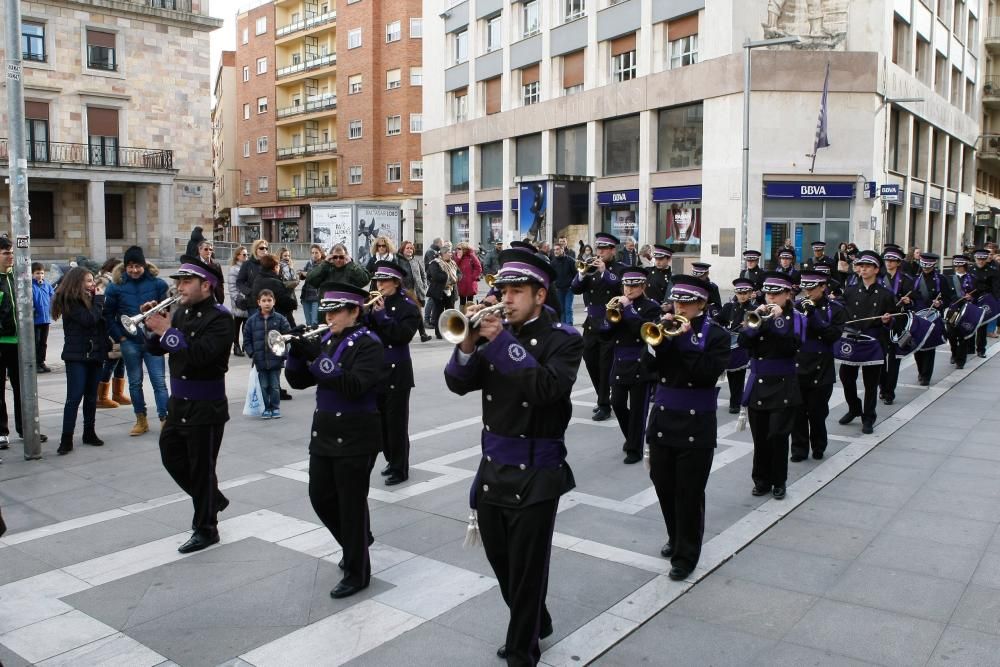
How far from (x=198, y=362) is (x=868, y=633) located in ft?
15.4

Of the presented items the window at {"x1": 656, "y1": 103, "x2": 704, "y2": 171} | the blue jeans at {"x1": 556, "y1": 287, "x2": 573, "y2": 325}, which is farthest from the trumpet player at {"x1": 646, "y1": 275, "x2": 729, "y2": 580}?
the window at {"x1": 656, "y1": 103, "x2": 704, "y2": 171}

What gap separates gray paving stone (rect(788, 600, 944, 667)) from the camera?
4766 millimetres

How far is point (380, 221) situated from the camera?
75.5ft

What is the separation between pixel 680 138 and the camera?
1270 inches

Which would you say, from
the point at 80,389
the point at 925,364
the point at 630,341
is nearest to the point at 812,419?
the point at 630,341

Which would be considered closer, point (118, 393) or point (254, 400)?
point (254, 400)

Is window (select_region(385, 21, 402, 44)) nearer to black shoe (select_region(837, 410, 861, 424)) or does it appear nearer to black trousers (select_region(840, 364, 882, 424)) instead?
black trousers (select_region(840, 364, 882, 424))

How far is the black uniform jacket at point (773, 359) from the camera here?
7.53 metres

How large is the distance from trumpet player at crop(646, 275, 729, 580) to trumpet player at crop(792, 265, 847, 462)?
329 centimetres

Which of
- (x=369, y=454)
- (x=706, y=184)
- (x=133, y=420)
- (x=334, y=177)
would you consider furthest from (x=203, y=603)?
(x=334, y=177)

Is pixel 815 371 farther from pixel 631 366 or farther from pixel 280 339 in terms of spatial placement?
pixel 280 339

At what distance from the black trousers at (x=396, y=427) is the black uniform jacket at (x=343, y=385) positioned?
2.23m

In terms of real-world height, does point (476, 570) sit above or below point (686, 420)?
below

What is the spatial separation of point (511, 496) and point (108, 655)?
246 cm
